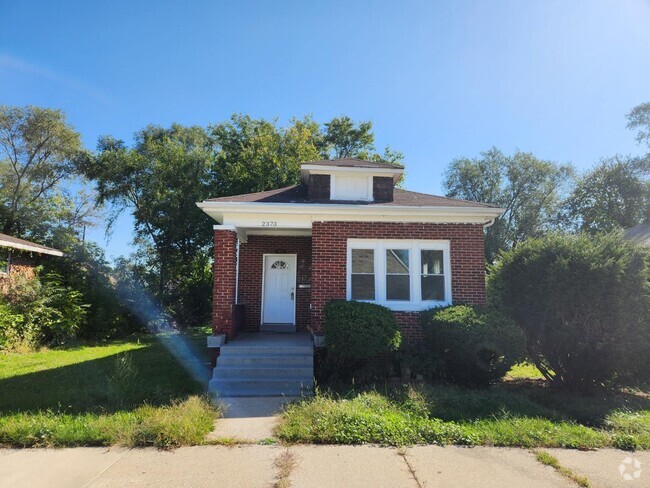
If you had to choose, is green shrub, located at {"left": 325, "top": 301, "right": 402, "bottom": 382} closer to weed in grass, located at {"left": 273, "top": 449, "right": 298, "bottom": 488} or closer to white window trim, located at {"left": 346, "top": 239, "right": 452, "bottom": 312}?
white window trim, located at {"left": 346, "top": 239, "right": 452, "bottom": 312}

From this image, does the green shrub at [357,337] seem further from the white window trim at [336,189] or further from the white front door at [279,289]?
the white front door at [279,289]

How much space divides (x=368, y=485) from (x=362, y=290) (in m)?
5.55

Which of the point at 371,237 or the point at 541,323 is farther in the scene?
the point at 371,237

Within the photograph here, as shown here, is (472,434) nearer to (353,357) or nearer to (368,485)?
(368,485)

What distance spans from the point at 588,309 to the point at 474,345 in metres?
2.34

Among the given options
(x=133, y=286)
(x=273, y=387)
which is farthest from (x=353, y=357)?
(x=133, y=286)

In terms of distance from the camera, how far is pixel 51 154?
77.9 ft

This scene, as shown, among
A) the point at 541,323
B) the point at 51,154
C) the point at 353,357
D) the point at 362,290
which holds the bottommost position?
the point at 353,357

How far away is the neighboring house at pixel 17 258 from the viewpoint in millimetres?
13281

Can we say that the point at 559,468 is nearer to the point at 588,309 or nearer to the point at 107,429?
the point at 588,309

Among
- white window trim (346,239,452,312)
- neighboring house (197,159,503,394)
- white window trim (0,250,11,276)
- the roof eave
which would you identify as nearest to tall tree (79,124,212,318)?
the roof eave

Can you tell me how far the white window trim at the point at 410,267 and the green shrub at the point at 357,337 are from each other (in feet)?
3.57

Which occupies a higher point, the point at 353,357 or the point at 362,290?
the point at 362,290

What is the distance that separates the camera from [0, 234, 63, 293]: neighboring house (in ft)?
43.6
